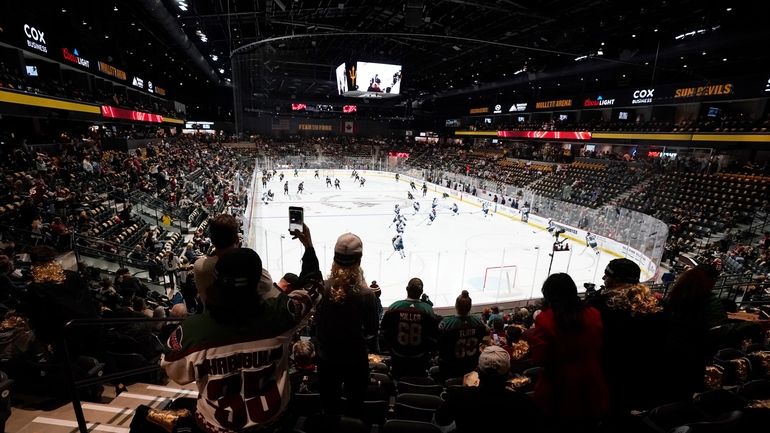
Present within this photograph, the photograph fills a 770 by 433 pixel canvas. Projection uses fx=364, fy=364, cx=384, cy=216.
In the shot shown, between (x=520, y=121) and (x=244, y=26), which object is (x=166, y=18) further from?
(x=520, y=121)

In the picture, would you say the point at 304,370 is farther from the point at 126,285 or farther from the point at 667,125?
the point at 667,125

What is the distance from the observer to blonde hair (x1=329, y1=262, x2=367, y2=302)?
225cm

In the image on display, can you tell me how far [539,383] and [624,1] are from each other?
18.9 metres

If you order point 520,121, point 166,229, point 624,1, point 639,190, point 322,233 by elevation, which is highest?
point 624,1

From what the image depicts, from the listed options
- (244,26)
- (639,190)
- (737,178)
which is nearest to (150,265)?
(244,26)

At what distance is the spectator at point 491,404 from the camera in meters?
1.73

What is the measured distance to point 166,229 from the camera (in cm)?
1344

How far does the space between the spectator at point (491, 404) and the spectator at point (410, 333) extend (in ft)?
4.32

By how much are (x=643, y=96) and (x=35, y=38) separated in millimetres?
34703

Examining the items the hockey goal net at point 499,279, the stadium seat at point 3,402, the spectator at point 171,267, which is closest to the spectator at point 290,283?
the stadium seat at point 3,402

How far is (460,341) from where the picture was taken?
3.31m

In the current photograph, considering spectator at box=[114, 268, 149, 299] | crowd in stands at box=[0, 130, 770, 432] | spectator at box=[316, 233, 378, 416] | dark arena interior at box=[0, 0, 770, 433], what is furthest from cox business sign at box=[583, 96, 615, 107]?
spectator at box=[316, 233, 378, 416]

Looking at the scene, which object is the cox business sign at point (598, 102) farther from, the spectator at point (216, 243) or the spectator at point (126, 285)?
the spectator at point (216, 243)

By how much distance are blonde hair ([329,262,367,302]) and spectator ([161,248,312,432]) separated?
578mm
